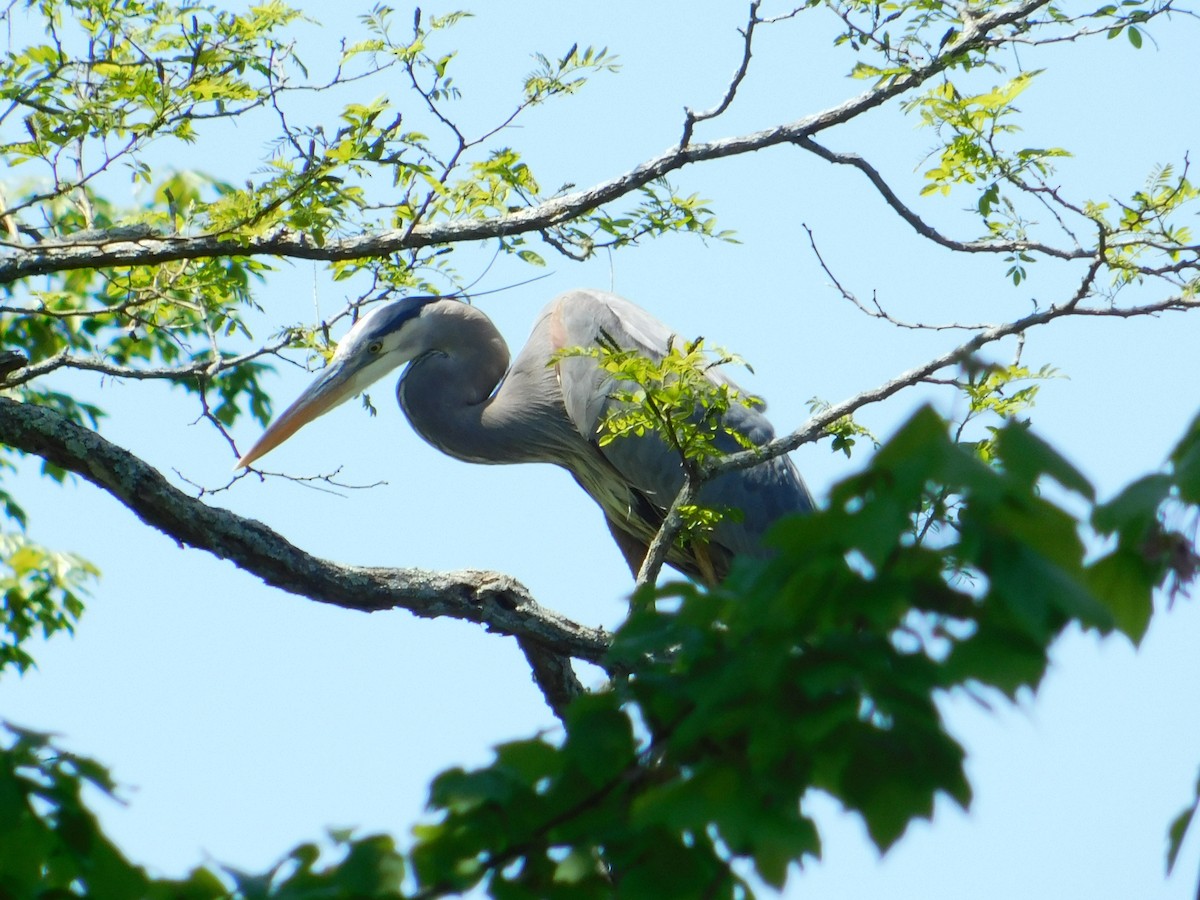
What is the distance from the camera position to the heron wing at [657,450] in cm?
537

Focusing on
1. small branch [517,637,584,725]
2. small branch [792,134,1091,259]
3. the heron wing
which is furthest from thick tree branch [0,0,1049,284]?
the heron wing

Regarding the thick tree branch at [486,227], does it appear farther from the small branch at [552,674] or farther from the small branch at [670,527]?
the small branch at [552,674]

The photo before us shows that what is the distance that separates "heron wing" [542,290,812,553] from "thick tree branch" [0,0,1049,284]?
174 centimetres

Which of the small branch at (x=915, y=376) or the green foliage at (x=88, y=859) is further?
the small branch at (x=915, y=376)

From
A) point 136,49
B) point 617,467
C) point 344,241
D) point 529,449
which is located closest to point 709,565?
point 617,467

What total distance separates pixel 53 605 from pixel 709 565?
10.7ft

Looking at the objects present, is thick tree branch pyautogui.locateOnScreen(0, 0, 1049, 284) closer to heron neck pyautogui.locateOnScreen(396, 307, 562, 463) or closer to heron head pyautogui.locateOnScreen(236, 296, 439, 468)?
heron head pyautogui.locateOnScreen(236, 296, 439, 468)

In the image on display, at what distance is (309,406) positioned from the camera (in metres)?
5.55

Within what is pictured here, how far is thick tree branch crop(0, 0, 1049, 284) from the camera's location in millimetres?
3363

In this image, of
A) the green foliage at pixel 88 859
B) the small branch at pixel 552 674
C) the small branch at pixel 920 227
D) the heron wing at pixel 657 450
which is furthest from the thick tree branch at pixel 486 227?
the green foliage at pixel 88 859

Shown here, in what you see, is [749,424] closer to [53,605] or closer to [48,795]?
[53,605]

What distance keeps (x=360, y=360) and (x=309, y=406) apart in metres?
0.33

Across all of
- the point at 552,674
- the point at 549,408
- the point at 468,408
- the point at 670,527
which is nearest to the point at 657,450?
the point at 549,408

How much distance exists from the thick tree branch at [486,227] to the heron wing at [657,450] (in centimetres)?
174
